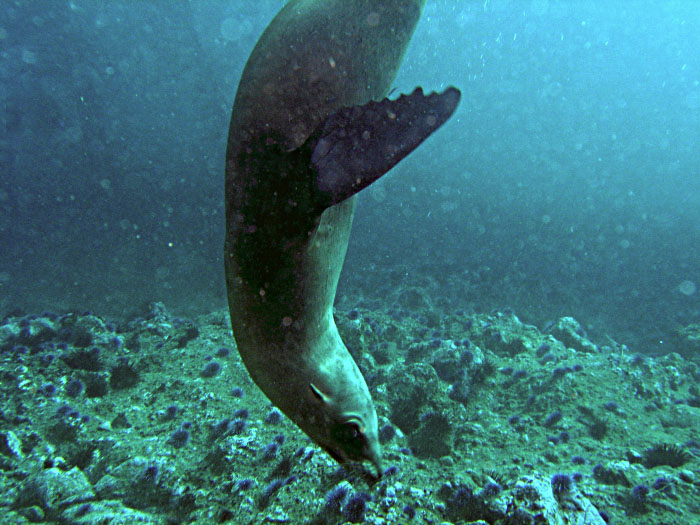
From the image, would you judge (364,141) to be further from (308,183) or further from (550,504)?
(550,504)

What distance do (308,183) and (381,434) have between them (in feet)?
10.2

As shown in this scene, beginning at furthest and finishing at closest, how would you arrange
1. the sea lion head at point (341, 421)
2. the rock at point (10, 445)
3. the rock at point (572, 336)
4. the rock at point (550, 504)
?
1. the rock at point (572, 336)
2. the rock at point (10, 445)
3. the rock at point (550, 504)
4. the sea lion head at point (341, 421)

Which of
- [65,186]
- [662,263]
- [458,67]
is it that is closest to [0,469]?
[65,186]

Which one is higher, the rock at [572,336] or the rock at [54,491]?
the rock at [54,491]

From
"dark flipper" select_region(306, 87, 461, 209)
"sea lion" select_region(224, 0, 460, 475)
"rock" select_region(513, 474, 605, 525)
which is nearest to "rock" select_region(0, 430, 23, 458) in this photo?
"sea lion" select_region(224, 0, 460, 475)

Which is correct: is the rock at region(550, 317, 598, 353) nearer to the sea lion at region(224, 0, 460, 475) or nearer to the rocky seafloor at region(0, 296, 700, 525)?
the rocky seafloor at region(0, 296, 700, 525)

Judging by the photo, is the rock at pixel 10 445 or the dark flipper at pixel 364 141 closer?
the dark flipper at pixel 364 141

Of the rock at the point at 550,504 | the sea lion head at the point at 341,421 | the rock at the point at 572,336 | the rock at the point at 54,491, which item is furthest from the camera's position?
the rock at the point at 572,336

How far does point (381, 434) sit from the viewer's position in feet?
12.0

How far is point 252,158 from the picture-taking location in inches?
56.9

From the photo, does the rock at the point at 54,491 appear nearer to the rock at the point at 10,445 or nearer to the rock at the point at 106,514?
the rock at the point at 106,514

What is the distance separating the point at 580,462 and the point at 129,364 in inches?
210

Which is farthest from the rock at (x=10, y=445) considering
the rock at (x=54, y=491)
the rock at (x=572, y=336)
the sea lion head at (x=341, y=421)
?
the rock at (x=572, y=336)

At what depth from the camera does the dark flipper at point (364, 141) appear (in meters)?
1.37
